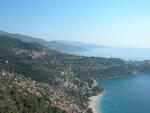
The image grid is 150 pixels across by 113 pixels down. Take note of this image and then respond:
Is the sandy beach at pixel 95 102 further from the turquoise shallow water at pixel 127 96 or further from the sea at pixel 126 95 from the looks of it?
the turquoise shallow water at pixel 127 96

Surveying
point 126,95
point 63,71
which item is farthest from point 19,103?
point 63,71

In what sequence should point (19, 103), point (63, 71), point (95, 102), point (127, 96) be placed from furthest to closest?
1. point (63, 71)
2. point (127, 96)
3. point (95, 102)
4. point (19, 103)

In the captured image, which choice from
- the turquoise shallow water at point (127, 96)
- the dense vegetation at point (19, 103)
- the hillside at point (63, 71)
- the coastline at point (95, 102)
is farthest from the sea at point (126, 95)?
the dense vegetation at point (19, 103)

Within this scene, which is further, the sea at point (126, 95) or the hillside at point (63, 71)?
the sea at point (126, 95)

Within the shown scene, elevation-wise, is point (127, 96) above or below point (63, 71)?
below

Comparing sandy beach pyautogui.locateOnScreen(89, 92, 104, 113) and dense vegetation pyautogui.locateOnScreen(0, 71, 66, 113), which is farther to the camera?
sandy beach pyautogui.locateOnScreen(89, 92, 104, 113)

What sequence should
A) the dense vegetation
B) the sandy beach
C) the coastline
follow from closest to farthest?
the dense vegetation, the coastline, the sandy beach

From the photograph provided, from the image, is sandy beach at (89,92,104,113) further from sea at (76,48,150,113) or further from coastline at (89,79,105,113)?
sea at (76,48,150,113)

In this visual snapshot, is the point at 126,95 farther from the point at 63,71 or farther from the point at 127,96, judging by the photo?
the point at 63,71

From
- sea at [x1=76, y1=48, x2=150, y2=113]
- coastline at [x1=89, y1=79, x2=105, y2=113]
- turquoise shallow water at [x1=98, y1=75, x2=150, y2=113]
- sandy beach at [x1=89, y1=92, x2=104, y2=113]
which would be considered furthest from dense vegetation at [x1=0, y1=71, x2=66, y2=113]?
turquoise shallow water at [x1=98, y1=75, x2=150, y2=113]
